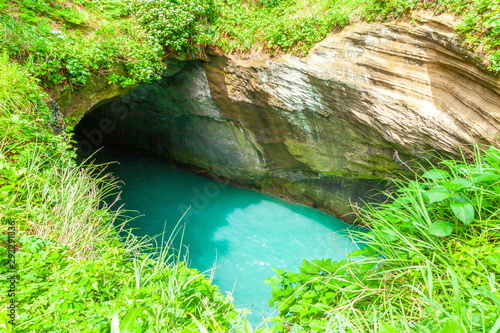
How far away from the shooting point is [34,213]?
216cm

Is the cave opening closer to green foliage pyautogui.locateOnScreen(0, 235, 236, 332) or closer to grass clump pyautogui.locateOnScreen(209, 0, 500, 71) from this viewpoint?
grass clump pyautogui.locateOnScreen(209, 0, 500, 71)

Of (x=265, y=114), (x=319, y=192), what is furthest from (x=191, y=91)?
(x=319, y=192)

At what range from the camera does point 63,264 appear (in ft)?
6.33

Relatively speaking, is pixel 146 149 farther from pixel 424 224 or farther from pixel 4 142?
pixel 424 224

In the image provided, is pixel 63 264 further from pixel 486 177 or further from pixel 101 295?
pixel 486 177

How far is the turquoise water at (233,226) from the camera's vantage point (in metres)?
4.93

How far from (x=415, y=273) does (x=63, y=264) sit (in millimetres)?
2459

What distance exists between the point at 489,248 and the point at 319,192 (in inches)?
195

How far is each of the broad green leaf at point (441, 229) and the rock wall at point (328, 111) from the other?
71.4 inches

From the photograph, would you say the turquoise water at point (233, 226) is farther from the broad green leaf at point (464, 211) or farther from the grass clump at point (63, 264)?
the broad green leaf at point (464, 211)

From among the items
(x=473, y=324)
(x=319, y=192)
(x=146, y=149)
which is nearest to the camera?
(x=473, y=324)

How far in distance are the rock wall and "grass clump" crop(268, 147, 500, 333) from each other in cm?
159

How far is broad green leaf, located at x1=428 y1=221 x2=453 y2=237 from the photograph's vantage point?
184 centimetres

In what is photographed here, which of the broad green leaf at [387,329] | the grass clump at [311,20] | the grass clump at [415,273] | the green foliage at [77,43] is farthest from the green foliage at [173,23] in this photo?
the broad green leaf at [387,329]
